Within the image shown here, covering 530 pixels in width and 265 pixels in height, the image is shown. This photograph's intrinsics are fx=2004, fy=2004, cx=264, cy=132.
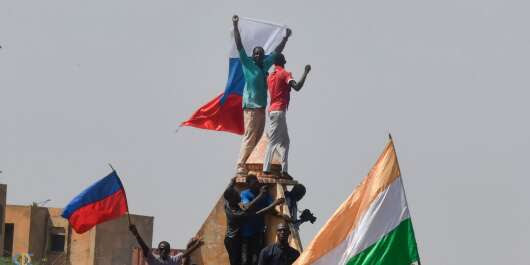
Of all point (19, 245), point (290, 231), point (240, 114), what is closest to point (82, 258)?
point (19, 245)

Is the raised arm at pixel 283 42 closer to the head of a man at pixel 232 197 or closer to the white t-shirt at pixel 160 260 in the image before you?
the head of a man at pixel 232 197

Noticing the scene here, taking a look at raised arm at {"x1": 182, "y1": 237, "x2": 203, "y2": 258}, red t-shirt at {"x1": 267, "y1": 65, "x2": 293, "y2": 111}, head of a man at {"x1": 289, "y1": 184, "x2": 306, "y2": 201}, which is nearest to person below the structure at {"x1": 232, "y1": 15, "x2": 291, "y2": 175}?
red t-shirt at {"x1": 267, "y1": 65, "x2": 293, "y2": 111}

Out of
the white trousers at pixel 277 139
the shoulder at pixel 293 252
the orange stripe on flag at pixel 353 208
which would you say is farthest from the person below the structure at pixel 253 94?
the orange stripe on flag at pixel 353 208

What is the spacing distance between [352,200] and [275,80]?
15.1 ft

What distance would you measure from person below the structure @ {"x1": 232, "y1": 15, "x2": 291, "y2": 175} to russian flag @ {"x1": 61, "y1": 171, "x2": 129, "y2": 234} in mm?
1903

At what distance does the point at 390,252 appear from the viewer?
83.3 feet

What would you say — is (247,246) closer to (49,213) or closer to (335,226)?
(335,226)

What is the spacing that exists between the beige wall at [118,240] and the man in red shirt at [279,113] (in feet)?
72.4

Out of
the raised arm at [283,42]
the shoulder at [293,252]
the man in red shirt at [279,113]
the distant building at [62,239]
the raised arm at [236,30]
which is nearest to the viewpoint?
the shoulder at [293,252]

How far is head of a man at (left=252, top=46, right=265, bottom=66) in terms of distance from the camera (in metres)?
30.0

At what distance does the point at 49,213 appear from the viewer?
5753cm

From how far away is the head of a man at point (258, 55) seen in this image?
30031 millimetres

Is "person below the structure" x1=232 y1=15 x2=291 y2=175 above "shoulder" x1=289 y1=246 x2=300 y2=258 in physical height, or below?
above

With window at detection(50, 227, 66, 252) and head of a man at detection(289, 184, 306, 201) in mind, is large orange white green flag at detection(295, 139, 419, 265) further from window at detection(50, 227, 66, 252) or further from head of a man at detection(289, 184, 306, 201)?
window at detection(50, 227, 66, 252)
